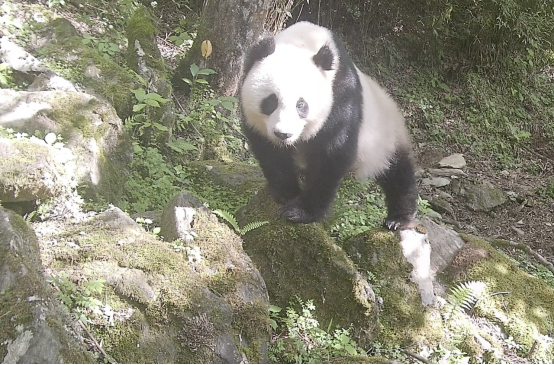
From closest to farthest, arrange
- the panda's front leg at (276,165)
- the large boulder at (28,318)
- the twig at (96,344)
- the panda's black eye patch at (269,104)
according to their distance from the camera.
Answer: the large boulder at (28,318), the twig at (96,344), the panda's black eye patch at (269,104), the panda's front leg at (276,165)

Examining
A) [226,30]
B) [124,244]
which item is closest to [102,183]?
[124,244]

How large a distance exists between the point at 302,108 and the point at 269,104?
0.24m

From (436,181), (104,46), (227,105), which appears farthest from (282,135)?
(436,181)

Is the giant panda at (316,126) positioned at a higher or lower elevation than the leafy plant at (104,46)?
higher

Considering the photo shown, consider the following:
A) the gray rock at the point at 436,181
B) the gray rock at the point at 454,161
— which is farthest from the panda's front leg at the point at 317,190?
the gray rock at the point at 454,161

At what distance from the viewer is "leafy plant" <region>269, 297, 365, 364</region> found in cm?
334

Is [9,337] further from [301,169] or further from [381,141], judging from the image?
[381,141]

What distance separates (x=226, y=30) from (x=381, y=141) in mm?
2879

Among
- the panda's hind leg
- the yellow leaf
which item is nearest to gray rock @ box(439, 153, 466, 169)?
the panda's hind leg

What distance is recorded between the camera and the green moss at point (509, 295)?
14.2 feet

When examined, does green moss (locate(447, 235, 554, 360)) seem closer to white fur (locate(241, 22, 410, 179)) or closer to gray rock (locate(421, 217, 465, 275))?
gray rock (locate(421, 217, 465, 275))

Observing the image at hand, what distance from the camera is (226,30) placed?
653cm

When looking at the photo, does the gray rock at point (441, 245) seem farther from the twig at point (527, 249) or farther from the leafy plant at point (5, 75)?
the leafy plant at point (5, 75)

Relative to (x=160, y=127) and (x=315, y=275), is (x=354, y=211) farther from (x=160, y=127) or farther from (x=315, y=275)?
(x=160, y=127)
